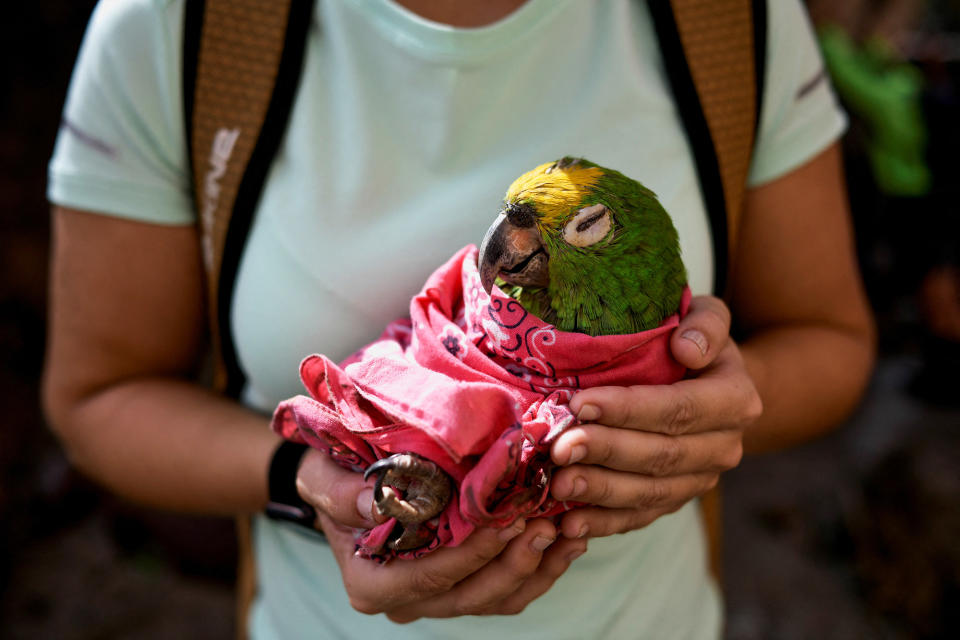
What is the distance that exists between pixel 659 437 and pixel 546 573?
0.24 meters

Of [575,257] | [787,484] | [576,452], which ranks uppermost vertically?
[575,257]

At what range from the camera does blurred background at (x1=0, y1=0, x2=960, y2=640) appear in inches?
104

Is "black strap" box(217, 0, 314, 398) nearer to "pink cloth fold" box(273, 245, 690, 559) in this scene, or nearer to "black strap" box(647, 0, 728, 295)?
"pink cloth fold" box(273, 245, 690, 559)

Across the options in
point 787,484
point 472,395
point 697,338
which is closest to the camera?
point 472,395

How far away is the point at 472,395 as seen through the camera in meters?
0.79

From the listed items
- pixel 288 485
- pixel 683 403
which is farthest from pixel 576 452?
pixel 288 485

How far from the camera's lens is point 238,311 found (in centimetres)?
111

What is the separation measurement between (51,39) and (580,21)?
7.90 feet

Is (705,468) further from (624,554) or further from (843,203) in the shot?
(843,203)

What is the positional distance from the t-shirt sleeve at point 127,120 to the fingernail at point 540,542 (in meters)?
0.78

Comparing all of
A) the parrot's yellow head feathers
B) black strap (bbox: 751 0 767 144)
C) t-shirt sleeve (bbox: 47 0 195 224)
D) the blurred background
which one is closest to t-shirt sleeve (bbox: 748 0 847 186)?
black strap (bbox: 751 0 767 144)

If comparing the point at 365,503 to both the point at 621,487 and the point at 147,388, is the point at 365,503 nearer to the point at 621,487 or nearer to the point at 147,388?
the point at 621,487

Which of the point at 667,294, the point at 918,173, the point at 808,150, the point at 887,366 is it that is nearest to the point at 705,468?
the point at 667,294

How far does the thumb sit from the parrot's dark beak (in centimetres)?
32
